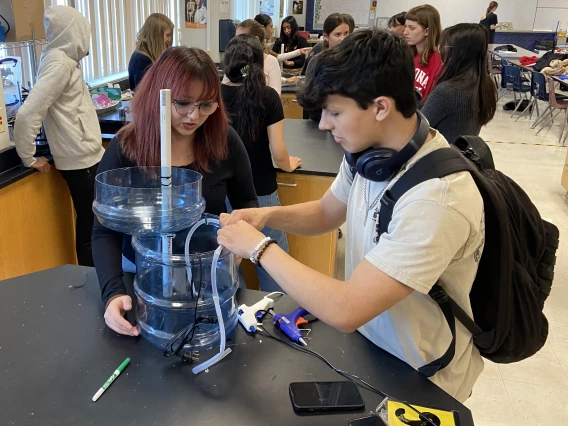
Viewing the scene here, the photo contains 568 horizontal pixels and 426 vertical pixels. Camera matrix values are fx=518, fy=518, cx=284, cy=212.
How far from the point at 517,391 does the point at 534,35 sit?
1121 centimetres

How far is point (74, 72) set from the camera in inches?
93.7

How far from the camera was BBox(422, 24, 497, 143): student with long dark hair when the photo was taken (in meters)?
2.39

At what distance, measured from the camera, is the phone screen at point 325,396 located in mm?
979

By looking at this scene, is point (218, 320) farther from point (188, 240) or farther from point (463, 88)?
point (463, 88)

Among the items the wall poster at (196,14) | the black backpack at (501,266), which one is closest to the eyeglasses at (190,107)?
the black backpack at (501,266)

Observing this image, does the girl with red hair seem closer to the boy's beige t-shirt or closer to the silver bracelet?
the silver bracelet

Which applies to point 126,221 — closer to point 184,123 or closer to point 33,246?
point 184,123

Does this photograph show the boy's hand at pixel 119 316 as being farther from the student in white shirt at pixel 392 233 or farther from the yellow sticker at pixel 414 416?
the yellow sticker at pixel 414 416

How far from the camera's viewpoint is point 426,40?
3.22 m

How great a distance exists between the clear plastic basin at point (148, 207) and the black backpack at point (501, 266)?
416mm

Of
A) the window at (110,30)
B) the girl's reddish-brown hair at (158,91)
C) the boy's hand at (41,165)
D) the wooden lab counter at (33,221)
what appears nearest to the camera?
the girl's reddish-brown hair at (158,91)

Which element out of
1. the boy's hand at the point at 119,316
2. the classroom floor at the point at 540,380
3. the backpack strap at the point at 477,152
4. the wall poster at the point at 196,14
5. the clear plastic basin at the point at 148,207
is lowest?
the classroom floor at the point at 540,380

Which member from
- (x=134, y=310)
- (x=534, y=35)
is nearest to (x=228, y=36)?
(x=134, y=310)

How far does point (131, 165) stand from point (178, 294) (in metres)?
0.47
